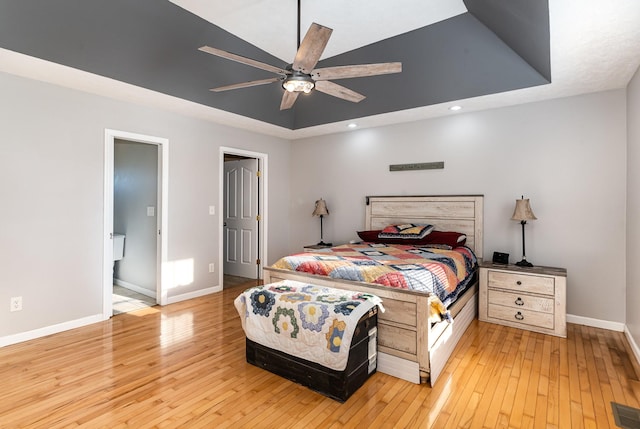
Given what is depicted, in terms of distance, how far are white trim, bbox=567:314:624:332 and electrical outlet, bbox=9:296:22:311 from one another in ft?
17.6

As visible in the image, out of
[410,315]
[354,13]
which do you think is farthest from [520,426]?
[354,13]

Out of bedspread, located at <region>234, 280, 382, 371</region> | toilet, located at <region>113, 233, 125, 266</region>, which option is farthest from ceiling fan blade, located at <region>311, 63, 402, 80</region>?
toilet, located at <region>113, 233, 125, 266</region>

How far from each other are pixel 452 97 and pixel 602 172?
5.41 feet

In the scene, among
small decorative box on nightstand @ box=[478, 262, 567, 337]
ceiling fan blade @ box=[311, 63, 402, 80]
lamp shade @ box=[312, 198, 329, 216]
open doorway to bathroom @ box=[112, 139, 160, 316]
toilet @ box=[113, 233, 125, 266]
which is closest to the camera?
ceiling fan blade @ box=[311, 63, 402, 80]

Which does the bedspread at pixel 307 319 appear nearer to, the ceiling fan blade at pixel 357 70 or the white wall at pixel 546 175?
the ceiling fan blade at pixel 357 70

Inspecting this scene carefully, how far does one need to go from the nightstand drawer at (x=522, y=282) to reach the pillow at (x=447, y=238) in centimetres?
50

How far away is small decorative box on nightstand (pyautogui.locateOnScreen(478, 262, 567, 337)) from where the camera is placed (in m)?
3.14

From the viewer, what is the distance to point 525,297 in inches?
130

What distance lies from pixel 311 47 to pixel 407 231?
2602 mm

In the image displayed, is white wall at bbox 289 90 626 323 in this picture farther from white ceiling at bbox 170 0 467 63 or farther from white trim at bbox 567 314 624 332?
white ceiling at bbox 170 0 467 63

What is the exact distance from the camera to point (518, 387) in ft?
7.45

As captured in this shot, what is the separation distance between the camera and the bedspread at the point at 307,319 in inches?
82.0

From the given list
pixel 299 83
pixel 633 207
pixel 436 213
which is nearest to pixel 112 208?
pixel 299 83

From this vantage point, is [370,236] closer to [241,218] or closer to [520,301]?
[520,301]
